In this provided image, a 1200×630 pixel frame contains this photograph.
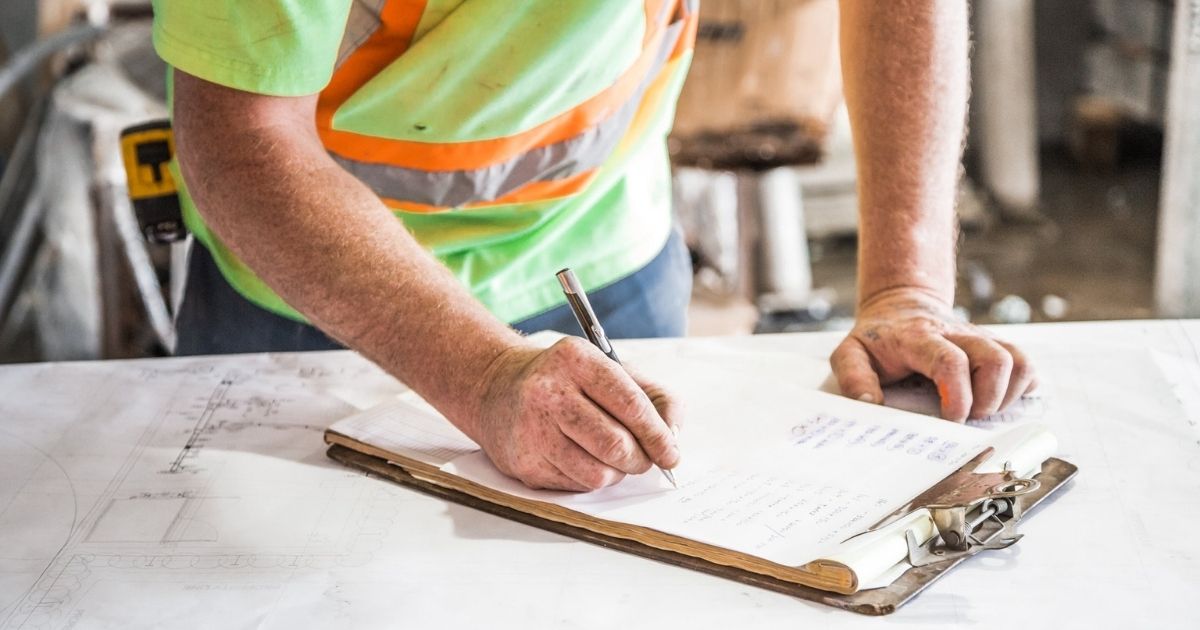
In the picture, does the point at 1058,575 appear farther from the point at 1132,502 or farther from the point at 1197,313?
the point at 1197,313

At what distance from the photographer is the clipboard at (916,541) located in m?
0.80

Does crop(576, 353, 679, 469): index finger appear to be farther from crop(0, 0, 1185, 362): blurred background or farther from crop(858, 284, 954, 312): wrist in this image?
crop(0, 0, 1185, 362): blurred background

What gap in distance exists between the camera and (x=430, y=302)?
998mm

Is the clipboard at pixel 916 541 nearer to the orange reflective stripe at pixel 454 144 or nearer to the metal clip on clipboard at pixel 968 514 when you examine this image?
the metal clip on clipboard at pixel 968 514

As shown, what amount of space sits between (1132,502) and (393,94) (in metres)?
0.72

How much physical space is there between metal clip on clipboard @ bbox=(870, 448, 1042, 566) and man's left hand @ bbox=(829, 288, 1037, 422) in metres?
0.16

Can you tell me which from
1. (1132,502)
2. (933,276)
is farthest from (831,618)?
(933,276)

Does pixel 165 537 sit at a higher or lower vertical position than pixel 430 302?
lower

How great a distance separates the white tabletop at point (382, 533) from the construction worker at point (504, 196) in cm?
9

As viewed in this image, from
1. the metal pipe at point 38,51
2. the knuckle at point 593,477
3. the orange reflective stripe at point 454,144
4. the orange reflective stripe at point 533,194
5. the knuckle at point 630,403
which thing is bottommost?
the knuckle at point 593,477

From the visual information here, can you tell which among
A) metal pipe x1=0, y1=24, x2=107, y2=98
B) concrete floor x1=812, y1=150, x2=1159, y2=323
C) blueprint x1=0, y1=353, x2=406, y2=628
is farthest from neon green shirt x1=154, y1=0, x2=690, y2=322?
concrete floor x1=812, y1=150, x2=1159, y2=323

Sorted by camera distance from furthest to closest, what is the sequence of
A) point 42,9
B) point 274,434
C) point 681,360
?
point 42,9
point 681,360
point 274,434

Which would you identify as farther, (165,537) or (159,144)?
(159,144)

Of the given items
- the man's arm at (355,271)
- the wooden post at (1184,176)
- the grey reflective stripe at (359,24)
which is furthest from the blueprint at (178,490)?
the wooden post at (1184,176)
